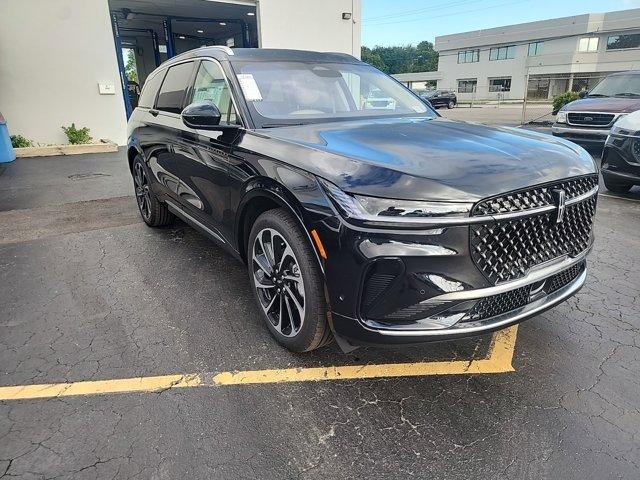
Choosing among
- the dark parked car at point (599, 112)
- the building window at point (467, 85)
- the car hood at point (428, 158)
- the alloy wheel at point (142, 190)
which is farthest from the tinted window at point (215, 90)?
the building window at point (467, 85)

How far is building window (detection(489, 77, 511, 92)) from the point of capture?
5284 cm

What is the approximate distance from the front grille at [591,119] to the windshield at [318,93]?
715cm

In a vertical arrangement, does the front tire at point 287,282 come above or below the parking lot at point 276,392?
above

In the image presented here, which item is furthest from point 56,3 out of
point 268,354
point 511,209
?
point 511,209

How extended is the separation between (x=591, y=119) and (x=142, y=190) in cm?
896

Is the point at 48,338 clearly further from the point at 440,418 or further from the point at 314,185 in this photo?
the point at 440,418

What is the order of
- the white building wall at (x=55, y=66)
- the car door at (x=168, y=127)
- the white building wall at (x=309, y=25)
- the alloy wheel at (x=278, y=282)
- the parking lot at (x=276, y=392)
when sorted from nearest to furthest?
the parking lot at (x=276, y=392)
the alloy wheel at (x=278, y=282)
the car door at (x=168, y=127)
the white building wall at (x=55, y=66)
the white building wall at (x=309, y=25)

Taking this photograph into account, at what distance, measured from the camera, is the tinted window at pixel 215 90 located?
3242mm

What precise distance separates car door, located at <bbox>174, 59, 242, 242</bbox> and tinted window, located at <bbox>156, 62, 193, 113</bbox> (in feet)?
0.68

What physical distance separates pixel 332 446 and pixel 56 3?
1316cm

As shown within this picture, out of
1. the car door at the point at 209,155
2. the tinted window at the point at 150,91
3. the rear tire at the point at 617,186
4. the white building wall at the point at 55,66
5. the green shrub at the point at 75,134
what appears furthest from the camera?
the green shrub at the point at 75,134

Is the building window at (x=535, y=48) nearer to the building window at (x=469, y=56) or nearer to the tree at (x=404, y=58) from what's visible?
the building window at (x=469, y=56)

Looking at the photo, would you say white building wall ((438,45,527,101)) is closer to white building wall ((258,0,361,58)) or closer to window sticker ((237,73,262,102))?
white building wall ((258,0,361,58))

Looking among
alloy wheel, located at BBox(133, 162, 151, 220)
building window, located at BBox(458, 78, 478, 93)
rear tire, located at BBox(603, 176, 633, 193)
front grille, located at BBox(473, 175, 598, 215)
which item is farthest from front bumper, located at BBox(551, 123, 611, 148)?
building window, located at BBox(458, 78, 478, 93)
